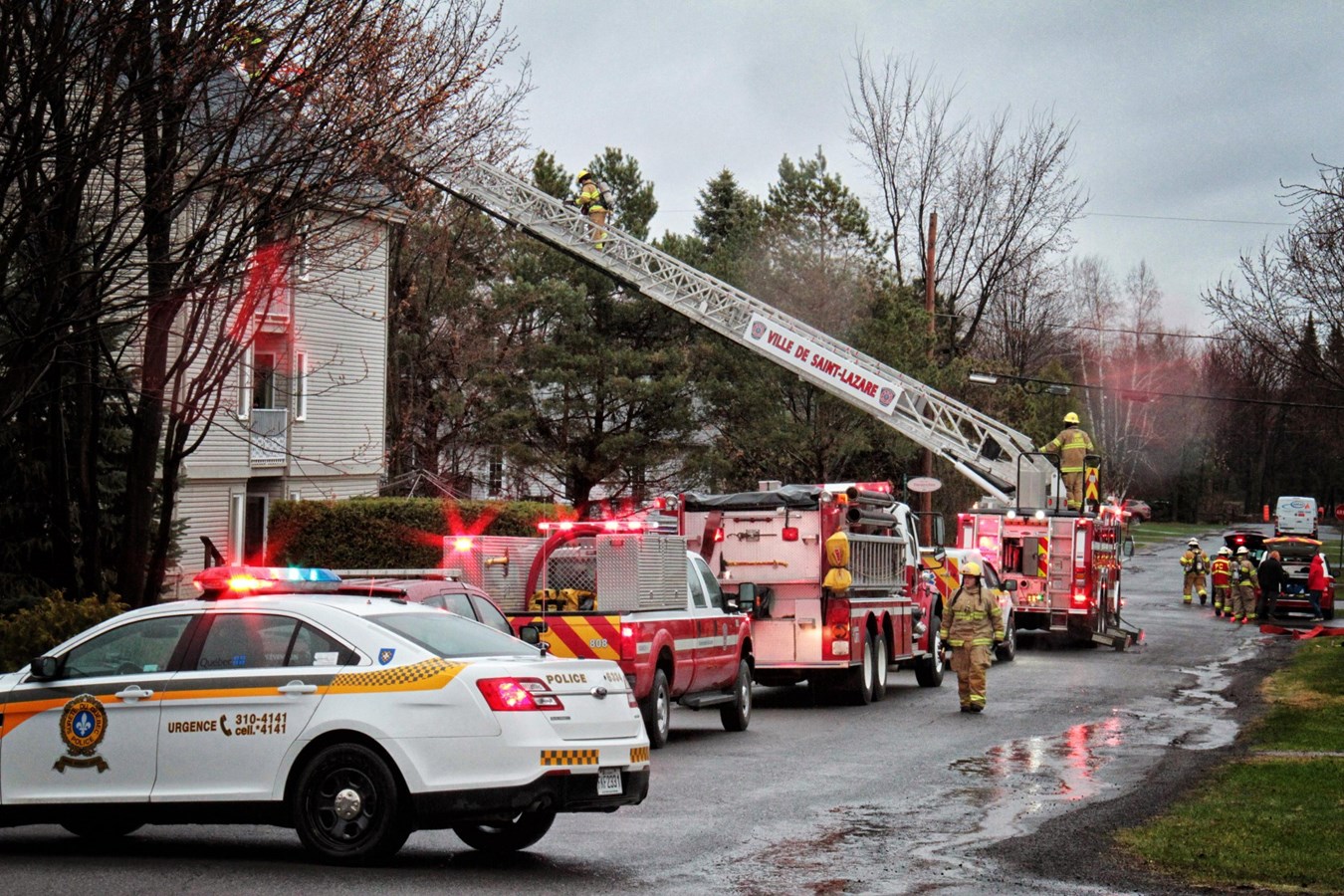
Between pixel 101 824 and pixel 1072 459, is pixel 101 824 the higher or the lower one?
the lower one

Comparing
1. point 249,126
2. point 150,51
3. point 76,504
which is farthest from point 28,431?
point 150,51

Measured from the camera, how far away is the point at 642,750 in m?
8.85

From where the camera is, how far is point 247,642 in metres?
8.79

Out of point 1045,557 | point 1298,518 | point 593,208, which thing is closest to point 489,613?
point 1045,557

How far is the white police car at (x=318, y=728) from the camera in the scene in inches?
324

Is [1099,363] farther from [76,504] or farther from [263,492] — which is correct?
[76,504]

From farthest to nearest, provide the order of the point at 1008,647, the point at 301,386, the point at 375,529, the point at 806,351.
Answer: the point at 301,386, the point at 375,529, the point at 806,351, the point at 1008,647

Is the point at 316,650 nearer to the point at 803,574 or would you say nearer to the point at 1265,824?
the point at 1265,824

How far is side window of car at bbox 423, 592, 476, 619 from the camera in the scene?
1201 centimetres

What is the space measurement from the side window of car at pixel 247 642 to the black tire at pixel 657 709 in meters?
5.91

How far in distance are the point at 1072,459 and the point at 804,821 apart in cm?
1899

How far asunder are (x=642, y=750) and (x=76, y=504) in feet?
44.0

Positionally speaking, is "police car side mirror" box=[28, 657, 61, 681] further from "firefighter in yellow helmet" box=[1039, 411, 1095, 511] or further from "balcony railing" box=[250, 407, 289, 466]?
"balcony railing" box=[250, 407, 289, 466]

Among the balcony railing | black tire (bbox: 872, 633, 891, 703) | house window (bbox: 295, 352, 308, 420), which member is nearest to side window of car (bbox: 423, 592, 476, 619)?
black tire (bbox: 872, 633, 891, 703)
